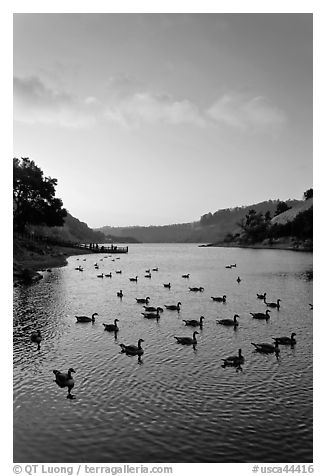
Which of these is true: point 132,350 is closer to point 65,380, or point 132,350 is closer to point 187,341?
point 187,341

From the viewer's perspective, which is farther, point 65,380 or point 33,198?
point 33,198

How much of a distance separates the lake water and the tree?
7217 centimetres

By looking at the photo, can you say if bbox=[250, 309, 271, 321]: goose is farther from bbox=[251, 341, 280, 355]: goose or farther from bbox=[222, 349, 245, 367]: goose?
bbox=[222, 349, 245, 367]: goose

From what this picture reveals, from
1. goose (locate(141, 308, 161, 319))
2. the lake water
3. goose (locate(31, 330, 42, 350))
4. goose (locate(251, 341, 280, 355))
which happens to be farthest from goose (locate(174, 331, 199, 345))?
goose (locate(31, 330, 42, 350))

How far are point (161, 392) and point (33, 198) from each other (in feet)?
338

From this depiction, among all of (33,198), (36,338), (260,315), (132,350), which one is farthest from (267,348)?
(33,198)

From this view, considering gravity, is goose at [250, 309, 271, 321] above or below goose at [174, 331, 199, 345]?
above

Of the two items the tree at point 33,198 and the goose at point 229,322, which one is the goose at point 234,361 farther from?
the tree at point 33,198

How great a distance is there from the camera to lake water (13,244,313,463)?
17.6 m

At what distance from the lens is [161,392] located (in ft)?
76.1

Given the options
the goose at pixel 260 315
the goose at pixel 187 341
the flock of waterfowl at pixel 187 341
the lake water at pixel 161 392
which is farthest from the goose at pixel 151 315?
the goose at pixel 187 341

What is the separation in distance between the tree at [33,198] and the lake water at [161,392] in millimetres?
72173
